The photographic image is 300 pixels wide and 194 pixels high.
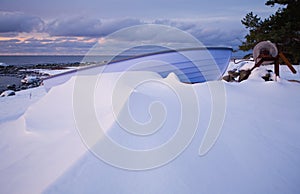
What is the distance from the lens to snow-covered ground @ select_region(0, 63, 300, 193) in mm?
1818

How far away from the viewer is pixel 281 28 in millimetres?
8977

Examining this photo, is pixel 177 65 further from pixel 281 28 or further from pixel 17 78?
pixel 17 78

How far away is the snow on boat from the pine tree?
4.96m

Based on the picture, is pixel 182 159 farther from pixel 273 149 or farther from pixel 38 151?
pixel 38 151

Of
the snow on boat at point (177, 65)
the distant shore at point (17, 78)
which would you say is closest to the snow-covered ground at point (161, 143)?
Result: the snow on boat at point (177, 65)

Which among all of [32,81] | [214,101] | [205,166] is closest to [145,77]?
[214,101]

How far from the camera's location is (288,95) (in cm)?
386

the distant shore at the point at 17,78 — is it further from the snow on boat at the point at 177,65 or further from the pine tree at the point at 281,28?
the pine tree at the point at 281,28

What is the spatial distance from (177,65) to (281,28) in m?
6.86

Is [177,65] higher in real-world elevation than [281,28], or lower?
lower

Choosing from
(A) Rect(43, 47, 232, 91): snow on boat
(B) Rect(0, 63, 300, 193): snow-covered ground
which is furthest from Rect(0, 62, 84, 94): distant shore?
(B) Rect(0, 63, 300, 193): snow-covered ground

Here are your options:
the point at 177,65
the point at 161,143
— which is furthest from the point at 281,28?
the point at 161,143

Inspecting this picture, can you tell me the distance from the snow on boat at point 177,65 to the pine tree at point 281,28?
4964mm

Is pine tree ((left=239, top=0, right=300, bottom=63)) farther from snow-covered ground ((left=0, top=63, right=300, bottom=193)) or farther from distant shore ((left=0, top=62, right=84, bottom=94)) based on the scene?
distant shore ((left=0, top=62, right=84, bottom=94))
